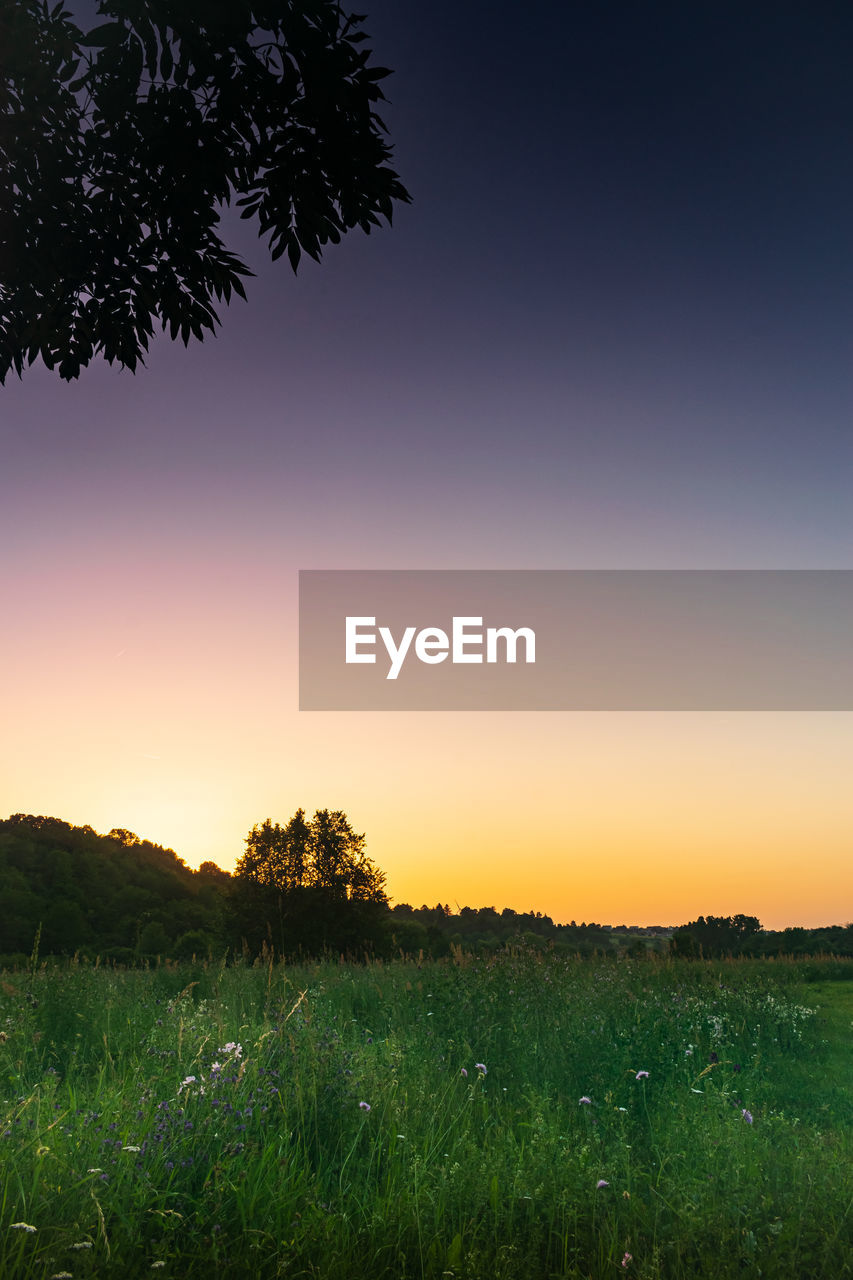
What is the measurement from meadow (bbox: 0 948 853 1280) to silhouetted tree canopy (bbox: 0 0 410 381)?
4785 mm

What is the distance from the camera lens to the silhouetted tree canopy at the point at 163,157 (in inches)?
191

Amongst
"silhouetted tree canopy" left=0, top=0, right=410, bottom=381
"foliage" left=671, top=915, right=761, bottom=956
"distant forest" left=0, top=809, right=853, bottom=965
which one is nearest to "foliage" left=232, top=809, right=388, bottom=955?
"distant forest" left=0, top=809, right=853, bottom=965

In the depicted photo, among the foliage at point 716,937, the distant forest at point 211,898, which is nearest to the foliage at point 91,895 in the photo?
the distant forest at point 211,898

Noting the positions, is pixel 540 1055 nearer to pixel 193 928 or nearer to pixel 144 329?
pixel 144 329

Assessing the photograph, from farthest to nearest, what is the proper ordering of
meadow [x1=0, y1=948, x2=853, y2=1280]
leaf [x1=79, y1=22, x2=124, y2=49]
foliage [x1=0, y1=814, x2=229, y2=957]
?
foliage [x1=0, y1=814, x2=229, y2=957], leaf [x1=79, y1=22, x2=124, y2=49], meadow [x1=0, y1=948, x2=853, y2=1280]

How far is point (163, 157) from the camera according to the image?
517 centimetres

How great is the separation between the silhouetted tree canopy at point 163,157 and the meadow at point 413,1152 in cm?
479

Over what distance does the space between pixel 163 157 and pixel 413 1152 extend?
20.3 feet

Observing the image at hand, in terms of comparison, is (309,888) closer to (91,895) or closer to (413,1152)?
(91,895)

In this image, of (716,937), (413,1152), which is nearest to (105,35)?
(413,1152)

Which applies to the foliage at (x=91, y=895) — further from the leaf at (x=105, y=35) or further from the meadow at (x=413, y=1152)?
the leaf at (x=105, y=35)

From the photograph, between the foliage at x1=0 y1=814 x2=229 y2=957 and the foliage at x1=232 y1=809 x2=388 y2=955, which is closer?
the foliage at x1=0 y1=814 x2=229 y2=957

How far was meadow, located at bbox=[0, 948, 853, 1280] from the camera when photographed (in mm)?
3369

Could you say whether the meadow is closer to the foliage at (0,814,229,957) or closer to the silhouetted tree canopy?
the silhouetted tree canopy
